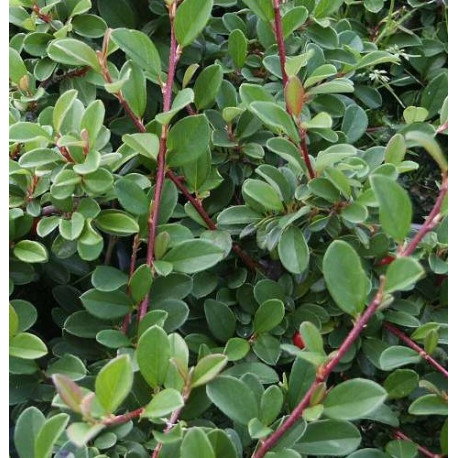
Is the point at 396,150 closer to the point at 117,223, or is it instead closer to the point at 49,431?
the point at 117,223

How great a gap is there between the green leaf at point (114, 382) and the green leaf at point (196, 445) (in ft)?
0.23

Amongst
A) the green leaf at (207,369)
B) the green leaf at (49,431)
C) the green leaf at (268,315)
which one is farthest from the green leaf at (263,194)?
the green leaf at (49,431)

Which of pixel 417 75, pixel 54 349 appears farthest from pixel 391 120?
pixel 54 349

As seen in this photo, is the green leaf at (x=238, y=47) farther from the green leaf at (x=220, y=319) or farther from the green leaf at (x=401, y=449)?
the green leaf at (x=401, y=449)

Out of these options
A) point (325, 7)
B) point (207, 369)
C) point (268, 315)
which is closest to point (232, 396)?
point (207, 369)

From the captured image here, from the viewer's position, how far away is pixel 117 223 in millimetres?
763

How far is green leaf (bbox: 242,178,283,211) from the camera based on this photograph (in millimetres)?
770

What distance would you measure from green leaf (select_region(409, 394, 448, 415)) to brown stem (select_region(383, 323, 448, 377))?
4 centimetres

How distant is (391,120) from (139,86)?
0.49m

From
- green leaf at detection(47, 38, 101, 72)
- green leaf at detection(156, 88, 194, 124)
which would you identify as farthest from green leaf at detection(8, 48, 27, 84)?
green leaf at detection(156, 88, 194, 124)

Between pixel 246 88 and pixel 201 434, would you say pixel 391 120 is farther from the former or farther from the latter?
pixel 201 434

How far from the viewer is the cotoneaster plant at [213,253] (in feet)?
2.12

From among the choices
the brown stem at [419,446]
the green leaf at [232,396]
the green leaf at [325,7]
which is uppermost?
the green leaf at [325,7]

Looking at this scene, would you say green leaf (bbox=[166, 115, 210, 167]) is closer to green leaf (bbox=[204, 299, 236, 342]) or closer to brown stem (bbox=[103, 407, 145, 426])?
green leaf (bbox=[204, 299, 236, 342])
